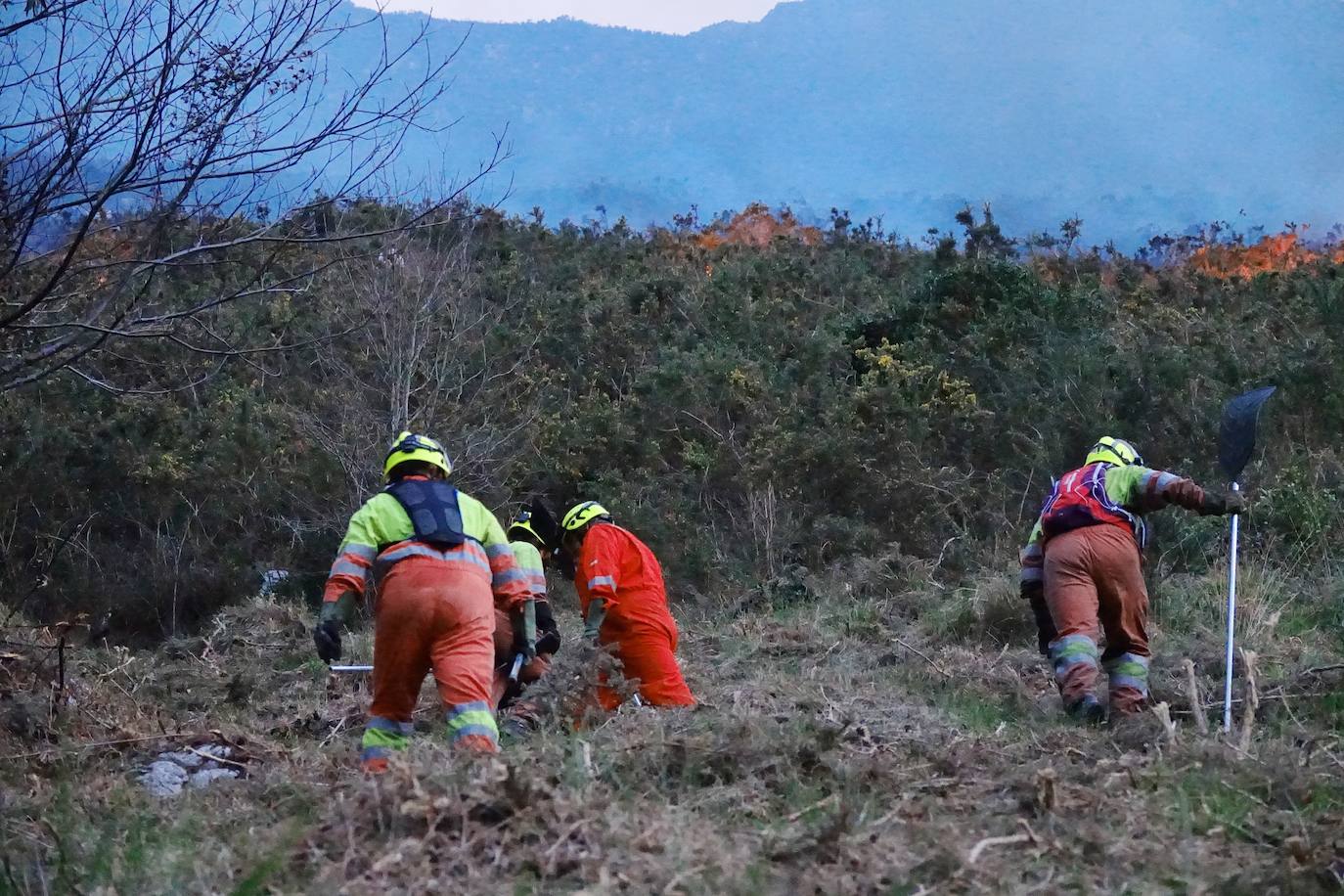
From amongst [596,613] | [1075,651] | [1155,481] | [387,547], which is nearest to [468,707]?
[387,547]

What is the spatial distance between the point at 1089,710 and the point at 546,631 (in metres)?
2.93

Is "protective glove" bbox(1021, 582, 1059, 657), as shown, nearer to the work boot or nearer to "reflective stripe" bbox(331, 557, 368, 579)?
the work boot

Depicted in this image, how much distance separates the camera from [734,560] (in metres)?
14.1

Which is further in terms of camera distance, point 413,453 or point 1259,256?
point 1259,256

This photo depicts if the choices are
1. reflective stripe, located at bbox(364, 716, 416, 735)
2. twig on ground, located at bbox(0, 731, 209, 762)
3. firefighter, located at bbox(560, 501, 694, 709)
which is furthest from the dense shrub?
reflective stripe, located at bbox(364, 716, 416, 735)

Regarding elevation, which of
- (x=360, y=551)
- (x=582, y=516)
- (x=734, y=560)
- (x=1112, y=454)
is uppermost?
(x=1112, y=454)

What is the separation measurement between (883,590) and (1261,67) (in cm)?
2307

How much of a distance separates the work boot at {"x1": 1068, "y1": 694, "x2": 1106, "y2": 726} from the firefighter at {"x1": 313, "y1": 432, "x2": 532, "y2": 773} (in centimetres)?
303

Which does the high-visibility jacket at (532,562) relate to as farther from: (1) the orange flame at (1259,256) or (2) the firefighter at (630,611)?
(1) the orange flame at (1259,256)

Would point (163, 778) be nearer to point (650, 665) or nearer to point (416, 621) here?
point (416, 621)

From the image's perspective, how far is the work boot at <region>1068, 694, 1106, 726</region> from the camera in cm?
690

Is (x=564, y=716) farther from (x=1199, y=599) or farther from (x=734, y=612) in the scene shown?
(x=734, y=612)

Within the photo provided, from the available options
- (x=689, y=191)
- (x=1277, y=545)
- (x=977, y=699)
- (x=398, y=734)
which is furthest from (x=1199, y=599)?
(x=689, y=191)

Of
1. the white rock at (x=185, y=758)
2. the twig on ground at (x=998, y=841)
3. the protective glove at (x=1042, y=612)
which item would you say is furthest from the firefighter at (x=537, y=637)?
the twig on ground at (x=998, y=841)
